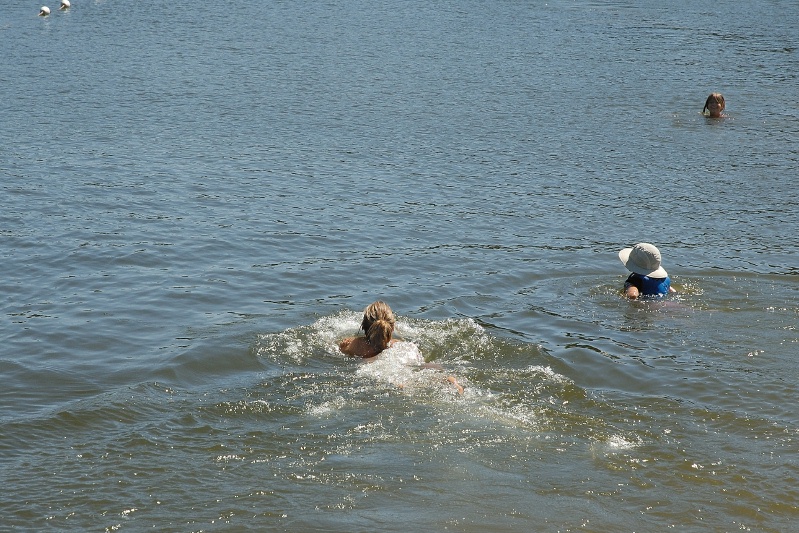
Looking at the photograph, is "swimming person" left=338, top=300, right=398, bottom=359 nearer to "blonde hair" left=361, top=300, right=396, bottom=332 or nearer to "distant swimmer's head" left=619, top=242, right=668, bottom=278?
"blonde hair" left=361, top=300, right=396, bottom=332

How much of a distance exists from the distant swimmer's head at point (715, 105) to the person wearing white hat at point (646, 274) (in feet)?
43.4

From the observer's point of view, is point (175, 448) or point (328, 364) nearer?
point (175, 448)

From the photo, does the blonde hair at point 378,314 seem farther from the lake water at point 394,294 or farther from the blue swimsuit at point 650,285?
the blue swimsuit at point 650,285

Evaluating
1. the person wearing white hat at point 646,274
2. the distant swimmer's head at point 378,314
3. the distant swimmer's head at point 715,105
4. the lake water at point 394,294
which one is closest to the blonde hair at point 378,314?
the distant swimmer's head at point 378,314

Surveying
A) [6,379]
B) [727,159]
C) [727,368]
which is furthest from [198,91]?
[727,368]

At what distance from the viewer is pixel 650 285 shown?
14.1m

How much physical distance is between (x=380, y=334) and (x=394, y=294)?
3.11 metres

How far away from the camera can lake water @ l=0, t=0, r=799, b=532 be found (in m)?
8.91

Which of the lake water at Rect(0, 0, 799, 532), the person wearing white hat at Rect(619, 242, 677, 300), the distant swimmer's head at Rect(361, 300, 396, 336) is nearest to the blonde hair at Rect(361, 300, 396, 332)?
the distant swimmer's head at Rect(361, 300, 396, 336)

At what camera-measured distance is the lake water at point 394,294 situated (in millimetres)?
8914

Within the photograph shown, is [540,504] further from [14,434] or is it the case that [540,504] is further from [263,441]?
[14,434]

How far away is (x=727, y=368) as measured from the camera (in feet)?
38.9

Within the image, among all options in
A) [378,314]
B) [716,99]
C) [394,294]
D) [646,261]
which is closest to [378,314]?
[378,314]

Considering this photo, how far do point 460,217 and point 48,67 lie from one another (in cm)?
1823
